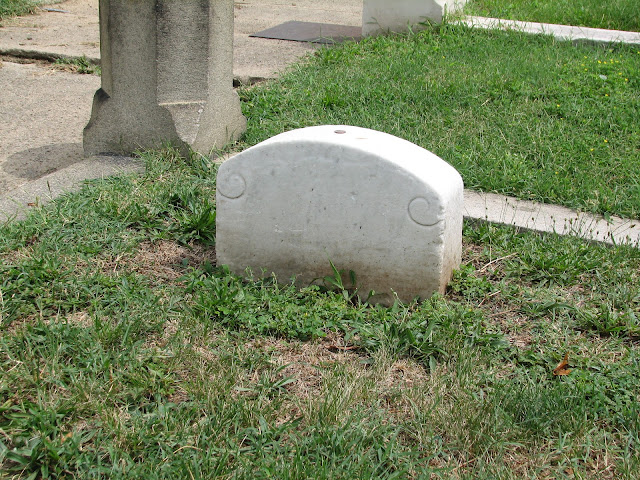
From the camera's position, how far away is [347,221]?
9.95 feet

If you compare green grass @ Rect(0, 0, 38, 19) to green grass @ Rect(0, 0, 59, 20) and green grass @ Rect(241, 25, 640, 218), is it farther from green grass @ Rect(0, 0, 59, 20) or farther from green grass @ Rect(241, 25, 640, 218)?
green grass @ Rect(241, 25, 640, 218)

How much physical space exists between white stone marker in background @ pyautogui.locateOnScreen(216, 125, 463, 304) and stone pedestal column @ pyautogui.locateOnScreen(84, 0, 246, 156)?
1.40 metres

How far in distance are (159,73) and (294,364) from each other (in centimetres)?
235

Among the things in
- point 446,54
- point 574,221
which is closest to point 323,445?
point 574,221

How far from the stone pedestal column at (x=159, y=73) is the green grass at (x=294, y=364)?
94cm

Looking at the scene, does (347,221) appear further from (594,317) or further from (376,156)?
(594,317)

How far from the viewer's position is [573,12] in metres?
7.93

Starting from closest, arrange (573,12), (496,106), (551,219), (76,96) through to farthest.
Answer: (551,219), (496,106), (76,96), (573,12)

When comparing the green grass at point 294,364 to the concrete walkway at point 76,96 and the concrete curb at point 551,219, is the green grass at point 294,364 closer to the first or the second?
the concrete curb at point 551,219

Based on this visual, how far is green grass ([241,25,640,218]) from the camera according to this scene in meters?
4.28

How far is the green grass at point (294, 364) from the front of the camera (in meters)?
2.18

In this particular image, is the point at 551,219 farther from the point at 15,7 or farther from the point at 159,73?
the point at 15,7

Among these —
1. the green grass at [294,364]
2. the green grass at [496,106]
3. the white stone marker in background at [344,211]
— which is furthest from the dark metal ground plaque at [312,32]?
the white stone marker in background at [344,211]

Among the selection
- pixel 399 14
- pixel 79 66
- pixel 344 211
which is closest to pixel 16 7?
pixel 79 66
